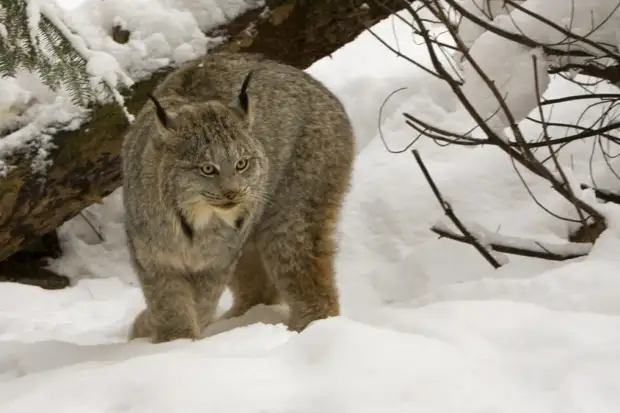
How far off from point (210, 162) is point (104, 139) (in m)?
0.93

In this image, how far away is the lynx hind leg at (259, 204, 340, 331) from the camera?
3543 millimetres

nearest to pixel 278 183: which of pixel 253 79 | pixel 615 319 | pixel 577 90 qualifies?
pixel 253 79

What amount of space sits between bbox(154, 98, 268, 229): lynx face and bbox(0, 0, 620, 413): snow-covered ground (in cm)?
50

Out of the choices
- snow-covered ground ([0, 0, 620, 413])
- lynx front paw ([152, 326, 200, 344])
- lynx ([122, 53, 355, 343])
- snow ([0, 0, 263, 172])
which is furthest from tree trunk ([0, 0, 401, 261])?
lynx front paw ([152, 326, 200, 344])

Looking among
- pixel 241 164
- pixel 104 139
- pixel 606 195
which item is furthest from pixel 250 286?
pixel 606 195

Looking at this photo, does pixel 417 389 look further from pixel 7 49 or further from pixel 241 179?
pixel 7 49

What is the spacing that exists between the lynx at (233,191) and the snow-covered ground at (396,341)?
0.91ft

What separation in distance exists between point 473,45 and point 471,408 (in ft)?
7.04

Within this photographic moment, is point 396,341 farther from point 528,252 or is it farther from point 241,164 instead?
point 528,252

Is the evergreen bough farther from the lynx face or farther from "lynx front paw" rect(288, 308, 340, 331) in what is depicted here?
"lynx front paw" rect(288, 308, 340, 331)

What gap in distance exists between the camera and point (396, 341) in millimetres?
2109

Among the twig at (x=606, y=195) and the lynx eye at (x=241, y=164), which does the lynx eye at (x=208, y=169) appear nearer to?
the lynx eye at (x=241, y=164)

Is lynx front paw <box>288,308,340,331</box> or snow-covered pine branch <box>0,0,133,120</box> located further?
lynx front paw <box>288,308,340,331</box>

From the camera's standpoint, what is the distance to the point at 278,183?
3484 mm
